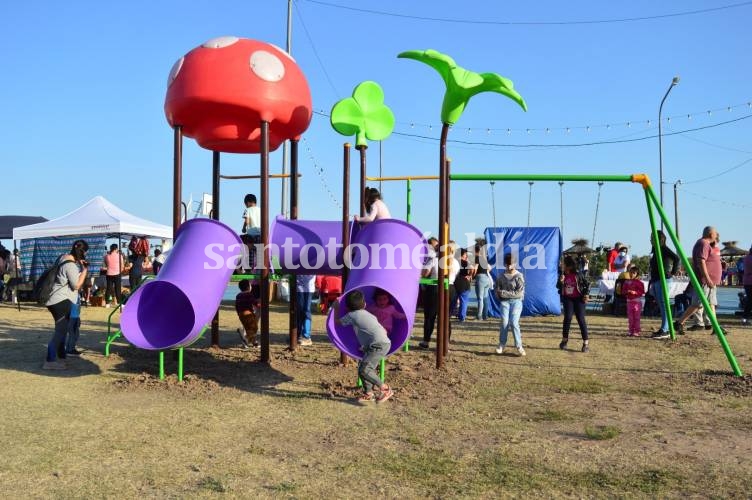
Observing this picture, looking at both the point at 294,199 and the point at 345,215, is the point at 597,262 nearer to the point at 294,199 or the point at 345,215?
the point at 294,199

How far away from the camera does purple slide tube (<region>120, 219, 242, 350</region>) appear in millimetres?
7027

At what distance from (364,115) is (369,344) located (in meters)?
3.94

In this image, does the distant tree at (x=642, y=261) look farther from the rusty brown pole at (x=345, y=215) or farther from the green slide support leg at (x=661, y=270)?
the rusty brown pole at (x=345, y=215)

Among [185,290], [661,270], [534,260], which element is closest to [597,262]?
[534,260]

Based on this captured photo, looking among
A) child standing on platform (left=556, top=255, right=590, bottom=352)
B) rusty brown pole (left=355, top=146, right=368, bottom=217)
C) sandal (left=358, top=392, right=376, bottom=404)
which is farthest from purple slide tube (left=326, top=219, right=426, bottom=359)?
child standing on platform (left=556, top=255, right=590, bottom=352)

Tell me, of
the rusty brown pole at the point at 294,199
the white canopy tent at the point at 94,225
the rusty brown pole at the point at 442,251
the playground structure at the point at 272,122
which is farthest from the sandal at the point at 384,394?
the white canopy tent at the point at 94,225

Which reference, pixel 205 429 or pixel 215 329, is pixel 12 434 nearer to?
pixel 205 429

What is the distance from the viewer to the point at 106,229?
18672 millimetres

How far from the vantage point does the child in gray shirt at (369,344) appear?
6.42 metres

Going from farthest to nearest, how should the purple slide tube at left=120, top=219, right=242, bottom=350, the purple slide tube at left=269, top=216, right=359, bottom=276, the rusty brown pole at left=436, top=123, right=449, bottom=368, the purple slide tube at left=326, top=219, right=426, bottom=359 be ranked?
1. the purple slide tube at left=269, top=216, right=359, bottom=276
2. the rusty brown pole at left=436, top=123, right=449, bottom=368
3. the purple slide tube at left=120, top=219, right=242, bottom=350
4. the purple slide tube at left=326, top=219, right=426, bottom=359

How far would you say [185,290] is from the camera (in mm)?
6965

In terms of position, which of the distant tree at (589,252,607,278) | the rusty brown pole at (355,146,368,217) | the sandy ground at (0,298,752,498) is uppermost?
the rusty brown pole at (355,146,368,217)

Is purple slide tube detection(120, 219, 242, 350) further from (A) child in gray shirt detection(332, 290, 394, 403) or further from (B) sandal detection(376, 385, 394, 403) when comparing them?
(B) sandal detection(376, 385, 394, 403)

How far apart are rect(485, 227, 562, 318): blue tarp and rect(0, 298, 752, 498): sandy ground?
6.06 metres
